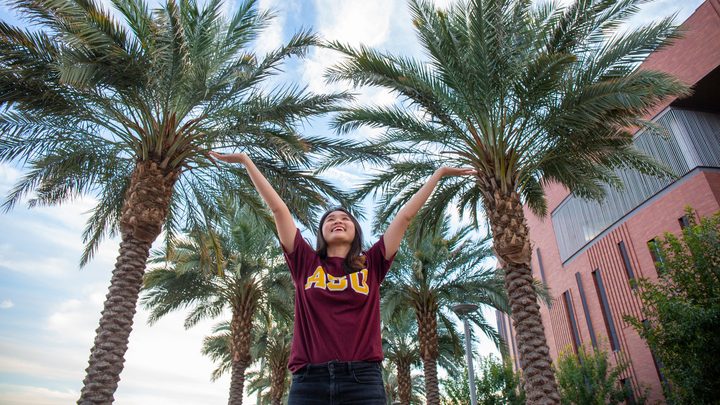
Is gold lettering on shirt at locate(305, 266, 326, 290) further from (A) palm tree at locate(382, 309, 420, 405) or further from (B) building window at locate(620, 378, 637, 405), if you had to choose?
(B) building window at locate(620, 378, 637, 405)

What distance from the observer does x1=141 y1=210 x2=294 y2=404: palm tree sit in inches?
643

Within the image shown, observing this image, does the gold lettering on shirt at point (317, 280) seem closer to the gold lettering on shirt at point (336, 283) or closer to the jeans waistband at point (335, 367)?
the gold lettering on shirt at point (336, 283)

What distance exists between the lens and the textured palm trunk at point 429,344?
17.1 meters

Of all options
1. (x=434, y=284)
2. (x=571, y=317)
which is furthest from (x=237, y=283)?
(x=571, y=317)

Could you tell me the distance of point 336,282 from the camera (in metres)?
2.37

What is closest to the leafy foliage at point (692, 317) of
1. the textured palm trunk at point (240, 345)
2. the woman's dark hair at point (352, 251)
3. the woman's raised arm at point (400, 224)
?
the woman's raised arm at point (400, 224)

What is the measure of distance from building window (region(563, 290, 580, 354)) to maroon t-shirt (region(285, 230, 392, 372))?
96.8 ft

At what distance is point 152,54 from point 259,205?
3.98m

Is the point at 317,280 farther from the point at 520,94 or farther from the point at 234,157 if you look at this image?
the point at 520,94

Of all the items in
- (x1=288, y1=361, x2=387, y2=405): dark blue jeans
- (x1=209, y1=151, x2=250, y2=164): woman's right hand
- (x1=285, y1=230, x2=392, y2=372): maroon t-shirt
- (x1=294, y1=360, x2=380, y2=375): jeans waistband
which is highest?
(x1=209, y1=151, x2=250, y2=164): woman's right hand

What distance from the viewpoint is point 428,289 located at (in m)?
17.6

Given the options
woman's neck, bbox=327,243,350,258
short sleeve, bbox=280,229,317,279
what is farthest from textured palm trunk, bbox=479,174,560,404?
short sleeve, bbox=280,229,317,279

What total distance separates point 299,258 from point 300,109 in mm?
7745

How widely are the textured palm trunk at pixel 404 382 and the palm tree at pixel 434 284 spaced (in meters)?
4.63
